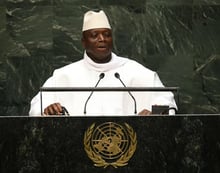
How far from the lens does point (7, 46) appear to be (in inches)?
331

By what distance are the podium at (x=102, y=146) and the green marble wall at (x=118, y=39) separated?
3.51 m

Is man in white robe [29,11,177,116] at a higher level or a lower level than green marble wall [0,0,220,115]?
lower

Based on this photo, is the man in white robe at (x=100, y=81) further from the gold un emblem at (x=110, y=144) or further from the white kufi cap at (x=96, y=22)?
the gold un emblem at (x=110, y=144)

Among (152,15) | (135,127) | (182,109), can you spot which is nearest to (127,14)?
(152,15)

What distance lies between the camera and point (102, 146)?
15.9ft

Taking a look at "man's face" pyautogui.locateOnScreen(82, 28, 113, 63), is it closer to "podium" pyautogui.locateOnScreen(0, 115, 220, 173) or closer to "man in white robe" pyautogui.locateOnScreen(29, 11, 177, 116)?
"man in white robe" pyautogui.locateOnScreen(29, 11, 177, 116)

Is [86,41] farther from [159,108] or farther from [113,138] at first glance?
[113,138]

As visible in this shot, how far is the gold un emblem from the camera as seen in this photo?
4.84 meters

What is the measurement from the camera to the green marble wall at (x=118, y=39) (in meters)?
8.41

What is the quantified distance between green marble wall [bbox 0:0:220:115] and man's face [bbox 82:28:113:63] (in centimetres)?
151

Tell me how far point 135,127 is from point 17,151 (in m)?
0.80

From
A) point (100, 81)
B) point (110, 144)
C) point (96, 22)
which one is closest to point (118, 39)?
point (96, 22)

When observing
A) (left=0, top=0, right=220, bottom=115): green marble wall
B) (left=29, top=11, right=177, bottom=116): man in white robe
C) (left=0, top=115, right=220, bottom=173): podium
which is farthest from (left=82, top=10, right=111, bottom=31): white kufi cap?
(left=0, top=115, right=220, bottom=173): podium

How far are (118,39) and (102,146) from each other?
372cm
